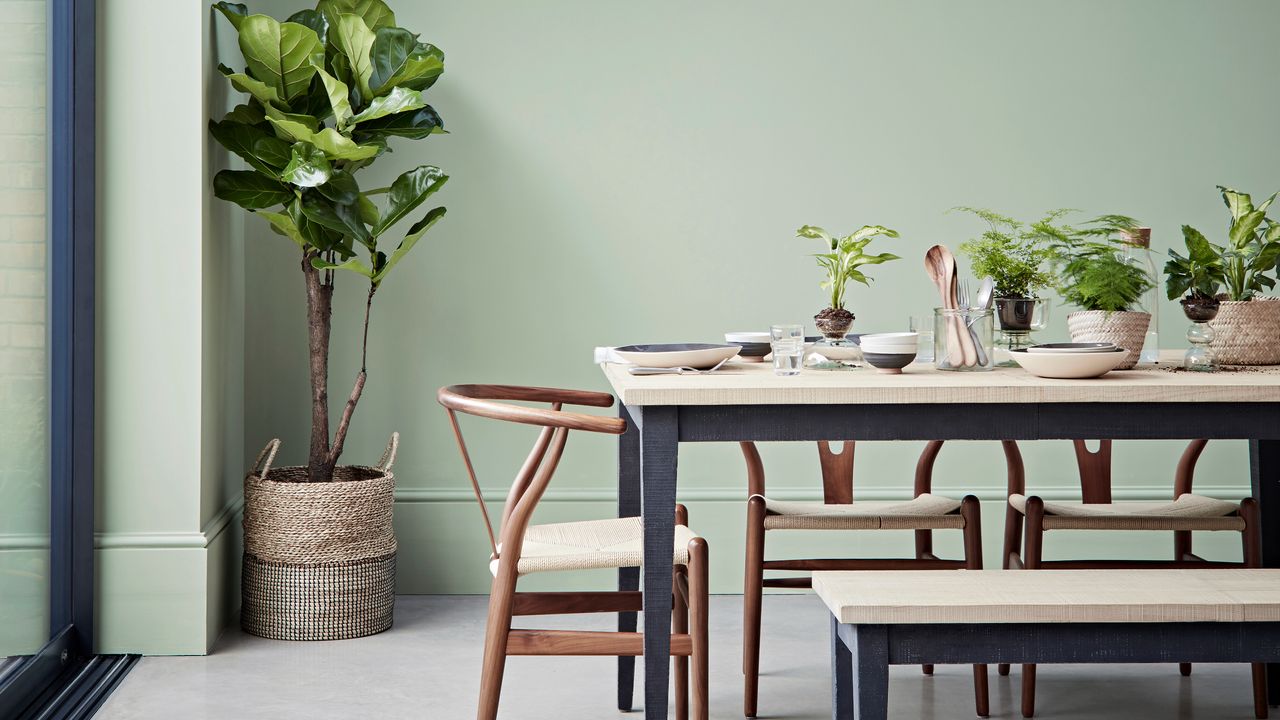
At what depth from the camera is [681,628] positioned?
2320mm

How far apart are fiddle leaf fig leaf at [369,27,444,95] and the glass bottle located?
1.91 metres

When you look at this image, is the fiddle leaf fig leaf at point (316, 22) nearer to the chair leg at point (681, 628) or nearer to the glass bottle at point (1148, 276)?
the chair leg at point (681, 628)

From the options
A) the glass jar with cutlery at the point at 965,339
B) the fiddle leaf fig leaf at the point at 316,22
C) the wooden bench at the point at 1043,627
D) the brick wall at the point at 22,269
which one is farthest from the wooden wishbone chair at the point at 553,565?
the fiddle leaf fig leaf at the point at 316,22

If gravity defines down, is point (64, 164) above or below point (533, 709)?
above

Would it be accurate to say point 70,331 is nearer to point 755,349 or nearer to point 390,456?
point 390,456

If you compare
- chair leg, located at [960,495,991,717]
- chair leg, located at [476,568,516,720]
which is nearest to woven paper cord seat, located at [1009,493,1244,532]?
chair leg, located at [960,495,991,717]

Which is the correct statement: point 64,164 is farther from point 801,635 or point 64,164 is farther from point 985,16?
point 985,16

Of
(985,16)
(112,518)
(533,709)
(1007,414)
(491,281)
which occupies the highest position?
(985,16)

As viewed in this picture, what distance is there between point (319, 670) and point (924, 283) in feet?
7.53

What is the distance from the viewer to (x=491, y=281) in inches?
147

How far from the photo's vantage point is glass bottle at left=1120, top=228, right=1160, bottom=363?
2299 mm

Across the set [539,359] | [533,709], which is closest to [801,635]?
[533,709]

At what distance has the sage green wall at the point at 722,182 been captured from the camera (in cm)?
371

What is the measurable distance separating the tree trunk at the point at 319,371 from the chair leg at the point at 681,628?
1.39 m
